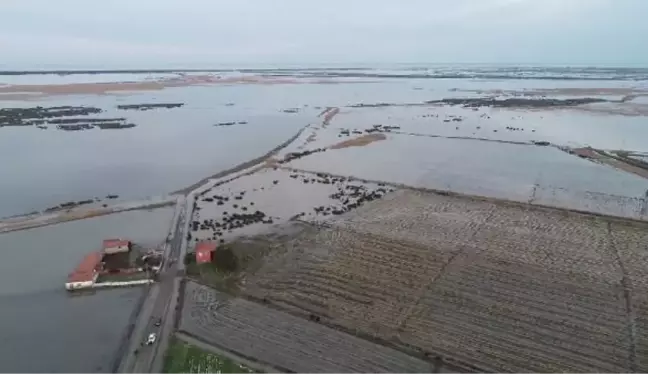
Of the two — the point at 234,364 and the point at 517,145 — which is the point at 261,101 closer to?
the point at 517,145

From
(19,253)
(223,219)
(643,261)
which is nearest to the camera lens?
(643,261)

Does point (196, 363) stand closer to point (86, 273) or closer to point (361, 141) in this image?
point (86, 273)

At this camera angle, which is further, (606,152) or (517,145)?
(517,145)

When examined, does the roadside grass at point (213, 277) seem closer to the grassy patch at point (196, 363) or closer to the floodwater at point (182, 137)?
the grassy patch at point (196, 363)

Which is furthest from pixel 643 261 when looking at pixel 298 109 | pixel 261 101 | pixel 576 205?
pixel 261 101

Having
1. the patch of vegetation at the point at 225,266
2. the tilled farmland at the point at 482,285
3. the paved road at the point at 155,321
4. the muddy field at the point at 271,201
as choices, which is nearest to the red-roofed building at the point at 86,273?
the paved road at the point at 155,321

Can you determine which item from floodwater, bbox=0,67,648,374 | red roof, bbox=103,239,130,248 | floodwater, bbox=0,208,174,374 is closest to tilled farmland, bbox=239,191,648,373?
floodwater, bbox=0,208,174,374

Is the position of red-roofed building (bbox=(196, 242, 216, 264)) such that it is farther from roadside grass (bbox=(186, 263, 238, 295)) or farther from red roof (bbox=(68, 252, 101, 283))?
red roof (bbox=(68, 252, 101, 283))
